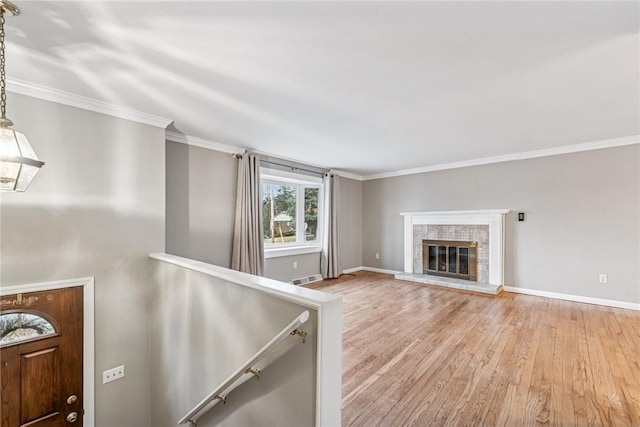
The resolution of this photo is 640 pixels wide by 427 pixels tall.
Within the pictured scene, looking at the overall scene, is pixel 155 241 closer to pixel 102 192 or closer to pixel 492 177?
pixel 102 192

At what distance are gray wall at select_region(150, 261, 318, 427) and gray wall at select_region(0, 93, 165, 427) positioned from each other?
23 centimetres

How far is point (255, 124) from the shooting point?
10.9ft

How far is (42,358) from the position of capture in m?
2.35

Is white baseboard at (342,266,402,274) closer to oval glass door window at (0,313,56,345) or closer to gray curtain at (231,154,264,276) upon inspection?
gray curtain at (231,154,264,276)

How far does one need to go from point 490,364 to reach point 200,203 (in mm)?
3986

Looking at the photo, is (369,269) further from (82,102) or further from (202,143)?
(82,102)

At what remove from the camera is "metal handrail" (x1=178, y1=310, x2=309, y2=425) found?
121cm

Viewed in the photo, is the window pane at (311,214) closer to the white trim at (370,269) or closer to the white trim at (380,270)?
the white trim at (370,269)

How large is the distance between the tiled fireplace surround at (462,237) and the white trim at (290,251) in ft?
6.36

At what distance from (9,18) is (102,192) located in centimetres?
146

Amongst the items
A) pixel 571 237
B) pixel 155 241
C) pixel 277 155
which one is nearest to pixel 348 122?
pixel 277 155

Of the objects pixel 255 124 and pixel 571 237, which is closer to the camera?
pixel 255 124

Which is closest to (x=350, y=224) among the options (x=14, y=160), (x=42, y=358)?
(x=42, y=358)

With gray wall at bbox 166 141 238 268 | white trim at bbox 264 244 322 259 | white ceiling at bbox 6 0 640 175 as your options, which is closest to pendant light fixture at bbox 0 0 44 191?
white ceiling at bbox 6 0 640 175
